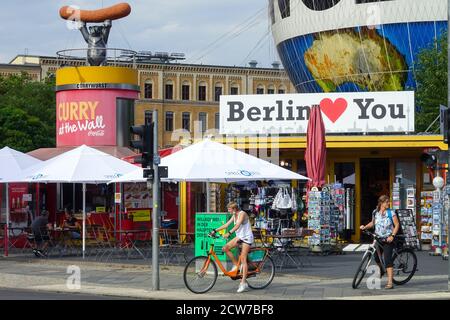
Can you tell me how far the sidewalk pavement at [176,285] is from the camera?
57.8 feet

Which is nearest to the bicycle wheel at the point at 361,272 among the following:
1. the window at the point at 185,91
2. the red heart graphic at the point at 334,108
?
the red heart graphic at the point at 334,108

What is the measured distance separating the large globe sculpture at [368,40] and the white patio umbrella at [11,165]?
22.8m

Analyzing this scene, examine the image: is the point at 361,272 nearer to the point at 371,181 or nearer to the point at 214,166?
the point at 214,166

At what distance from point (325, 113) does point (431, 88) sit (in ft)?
34.6

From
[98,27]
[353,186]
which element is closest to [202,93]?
[98,27]

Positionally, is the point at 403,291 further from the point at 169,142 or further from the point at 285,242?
the point at 169,142

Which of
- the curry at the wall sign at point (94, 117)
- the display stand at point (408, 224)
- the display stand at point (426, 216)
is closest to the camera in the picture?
the display stand at point (408, 224)

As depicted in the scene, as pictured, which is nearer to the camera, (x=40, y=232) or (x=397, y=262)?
(x=397, y=262)

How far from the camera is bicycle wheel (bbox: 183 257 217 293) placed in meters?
17.8

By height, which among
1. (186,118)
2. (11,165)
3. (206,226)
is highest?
(186,118)

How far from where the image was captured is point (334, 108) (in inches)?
1297

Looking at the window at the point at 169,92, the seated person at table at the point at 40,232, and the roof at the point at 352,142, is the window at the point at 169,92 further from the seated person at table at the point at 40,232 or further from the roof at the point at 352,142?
the seated person at table at the point at 40,232

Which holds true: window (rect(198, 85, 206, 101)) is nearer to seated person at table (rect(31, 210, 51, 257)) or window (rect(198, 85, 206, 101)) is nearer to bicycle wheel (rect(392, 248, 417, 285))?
seated person at table (rect(31, 210, 51, 257))

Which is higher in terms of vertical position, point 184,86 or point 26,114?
point 184,86
